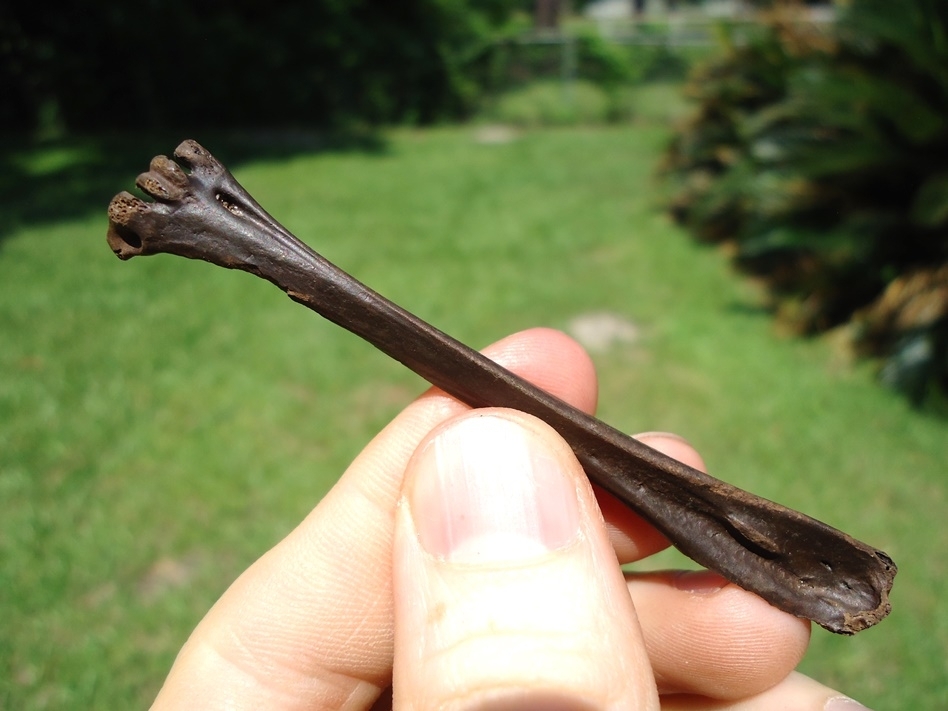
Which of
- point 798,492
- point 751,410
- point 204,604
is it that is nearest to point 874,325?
point 751,410

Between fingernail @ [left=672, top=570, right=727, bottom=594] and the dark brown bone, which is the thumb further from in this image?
fingernail @ [left=672, top=570, right=727, bottom=594]

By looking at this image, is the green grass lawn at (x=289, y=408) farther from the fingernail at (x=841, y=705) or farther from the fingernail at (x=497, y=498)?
the fingernail at (x=497, y=498)

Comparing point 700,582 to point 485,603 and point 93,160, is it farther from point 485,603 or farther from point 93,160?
point 93,160

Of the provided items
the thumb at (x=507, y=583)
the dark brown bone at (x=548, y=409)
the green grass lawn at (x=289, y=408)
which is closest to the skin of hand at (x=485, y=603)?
the thumb at (x=507, y=583)

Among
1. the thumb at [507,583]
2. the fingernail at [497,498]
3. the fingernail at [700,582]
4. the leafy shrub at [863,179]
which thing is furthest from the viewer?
the leafy shrub at [863,179]

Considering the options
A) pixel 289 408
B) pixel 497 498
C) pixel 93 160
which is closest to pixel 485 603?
pixel 497 498

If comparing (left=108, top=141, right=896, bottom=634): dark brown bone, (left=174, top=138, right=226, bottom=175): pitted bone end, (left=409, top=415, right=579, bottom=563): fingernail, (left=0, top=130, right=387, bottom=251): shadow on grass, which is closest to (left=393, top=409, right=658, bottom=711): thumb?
(left=409, top=415, right=579, bottom=563): fingernail

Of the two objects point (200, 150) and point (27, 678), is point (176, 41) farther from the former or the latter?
point (200, 150)
